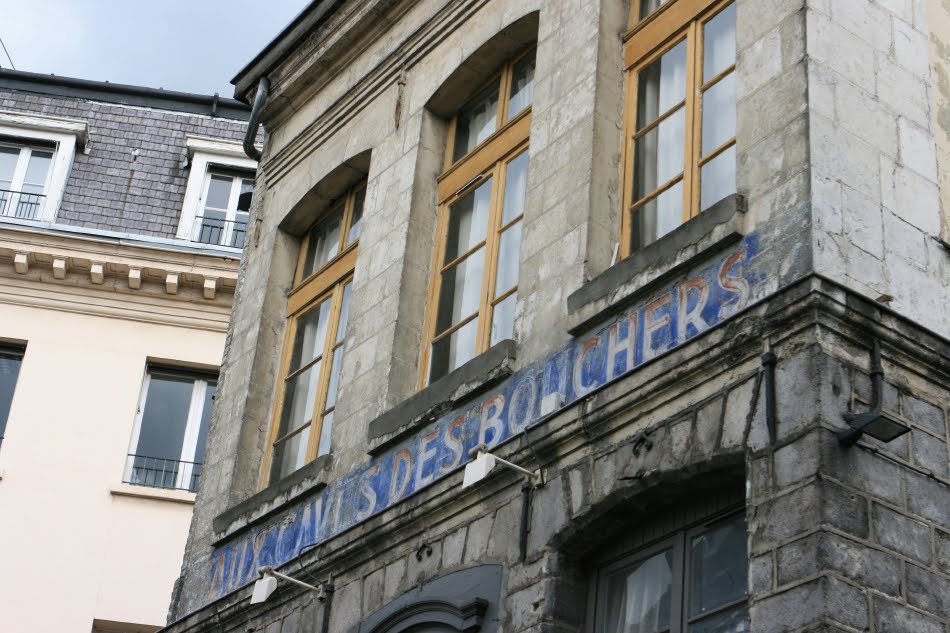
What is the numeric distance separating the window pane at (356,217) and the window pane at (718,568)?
648cm

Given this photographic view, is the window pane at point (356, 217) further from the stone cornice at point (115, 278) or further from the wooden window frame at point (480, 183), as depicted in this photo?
the stone cornice at point (115, 278)

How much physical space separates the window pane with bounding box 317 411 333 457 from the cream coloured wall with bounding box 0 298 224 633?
7.08 m

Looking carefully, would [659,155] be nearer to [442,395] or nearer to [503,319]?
[503,319]

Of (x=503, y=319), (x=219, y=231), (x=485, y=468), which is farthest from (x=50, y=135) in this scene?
(x=485, y=468)

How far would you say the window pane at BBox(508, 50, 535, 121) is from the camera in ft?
44.3

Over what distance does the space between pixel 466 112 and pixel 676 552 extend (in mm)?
5920

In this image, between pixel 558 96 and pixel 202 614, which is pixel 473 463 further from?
pixel 202 614

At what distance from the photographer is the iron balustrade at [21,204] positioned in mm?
23234

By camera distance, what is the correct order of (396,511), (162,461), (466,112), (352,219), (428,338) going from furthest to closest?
(162,461) < (352,219) < (466,112) < (428,338) < (396,511)

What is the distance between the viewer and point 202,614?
13906 millimetres

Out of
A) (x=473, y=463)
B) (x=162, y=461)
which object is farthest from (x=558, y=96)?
(x=162, y=461)

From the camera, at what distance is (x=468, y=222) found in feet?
44.3

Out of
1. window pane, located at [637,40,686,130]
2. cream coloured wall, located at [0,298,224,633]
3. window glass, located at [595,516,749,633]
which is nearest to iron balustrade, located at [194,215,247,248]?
cream coloured wall, located at [0,298,224,633]

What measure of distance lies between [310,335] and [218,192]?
30.9 ft
